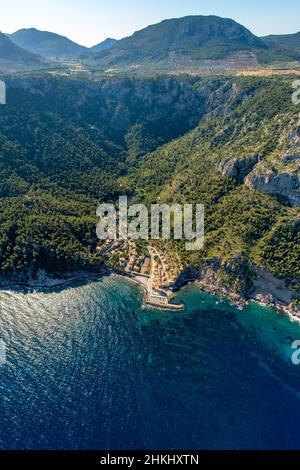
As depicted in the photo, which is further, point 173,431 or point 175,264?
point 175,264

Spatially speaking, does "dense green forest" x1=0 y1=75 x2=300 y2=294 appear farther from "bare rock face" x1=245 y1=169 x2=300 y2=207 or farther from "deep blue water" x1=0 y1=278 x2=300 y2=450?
"deep blue water" x1=0 y1=278 x2=300 y2=450

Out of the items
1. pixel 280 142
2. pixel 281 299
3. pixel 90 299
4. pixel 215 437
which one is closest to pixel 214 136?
pixel 280 142

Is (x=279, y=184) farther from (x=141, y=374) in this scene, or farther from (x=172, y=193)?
(x=141, y=374)

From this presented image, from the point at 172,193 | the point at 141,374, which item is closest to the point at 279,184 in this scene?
the point at 172,193

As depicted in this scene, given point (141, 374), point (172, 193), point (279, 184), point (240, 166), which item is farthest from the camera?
point (172, 193)

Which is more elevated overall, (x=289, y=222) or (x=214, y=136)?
(x=214, y=136)

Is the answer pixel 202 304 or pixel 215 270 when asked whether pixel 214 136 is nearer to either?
pixel 215 270

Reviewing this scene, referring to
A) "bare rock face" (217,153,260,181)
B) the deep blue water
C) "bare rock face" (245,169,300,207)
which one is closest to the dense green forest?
"bare rock face" (217,153,260,181)
